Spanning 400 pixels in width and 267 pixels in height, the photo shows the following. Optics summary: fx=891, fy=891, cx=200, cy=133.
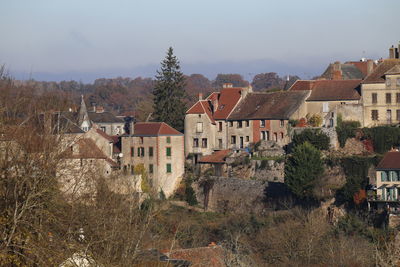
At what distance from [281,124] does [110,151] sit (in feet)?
31.2

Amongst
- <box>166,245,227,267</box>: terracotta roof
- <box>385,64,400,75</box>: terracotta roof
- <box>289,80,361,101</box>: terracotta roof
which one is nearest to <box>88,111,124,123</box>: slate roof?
<box>289,80,361,101</box>: terracotta roof

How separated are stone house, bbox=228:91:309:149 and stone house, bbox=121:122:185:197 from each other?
3470 mm

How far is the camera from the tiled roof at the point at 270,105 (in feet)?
161

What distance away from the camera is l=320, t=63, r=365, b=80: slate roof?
183 ft

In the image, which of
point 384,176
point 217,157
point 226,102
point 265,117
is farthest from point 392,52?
point 384,176

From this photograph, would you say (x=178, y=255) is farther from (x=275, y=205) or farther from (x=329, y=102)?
(x=329, y=102)

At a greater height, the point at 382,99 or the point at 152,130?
the point at 382,99

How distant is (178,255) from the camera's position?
2794 centimetres

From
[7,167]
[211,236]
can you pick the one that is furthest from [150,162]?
[7,167]

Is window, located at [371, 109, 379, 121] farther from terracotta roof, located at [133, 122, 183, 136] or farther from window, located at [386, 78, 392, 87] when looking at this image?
terracotta roof, located at [133, 122, 183, 136]

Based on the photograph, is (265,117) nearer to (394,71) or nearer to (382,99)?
(382,99)

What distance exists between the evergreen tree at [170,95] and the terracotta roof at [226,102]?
3.17m

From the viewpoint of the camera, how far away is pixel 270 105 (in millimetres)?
50500

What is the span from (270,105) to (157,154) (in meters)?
7.17
